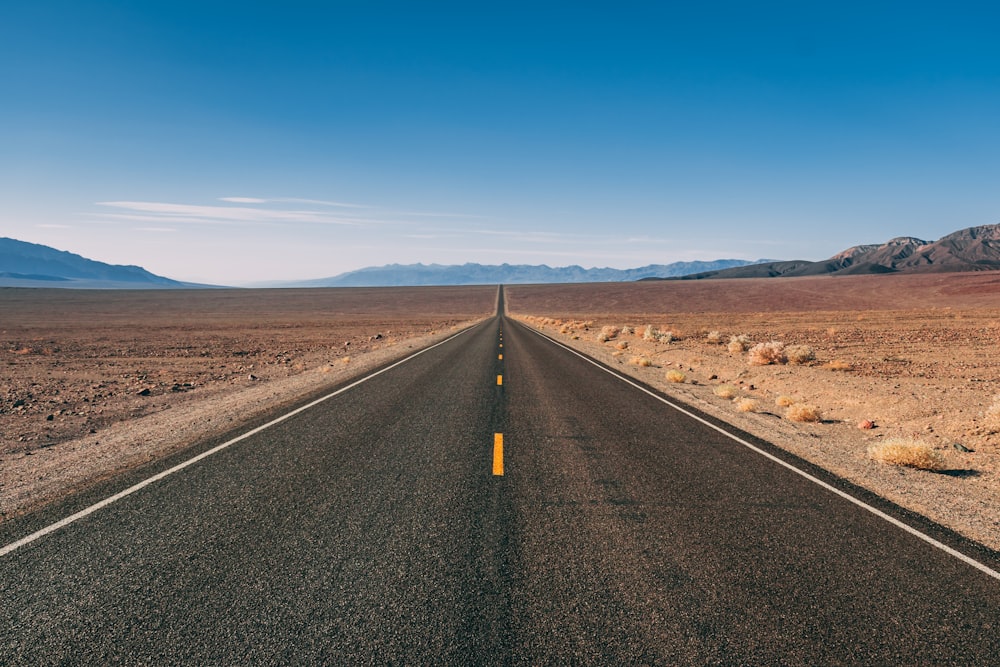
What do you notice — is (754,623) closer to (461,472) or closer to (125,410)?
(461,472)

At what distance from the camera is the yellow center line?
6461mm

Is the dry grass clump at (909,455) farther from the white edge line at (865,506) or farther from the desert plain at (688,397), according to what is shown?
the white edge line at (865,506)

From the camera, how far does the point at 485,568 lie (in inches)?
159

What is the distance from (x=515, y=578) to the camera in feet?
12.8

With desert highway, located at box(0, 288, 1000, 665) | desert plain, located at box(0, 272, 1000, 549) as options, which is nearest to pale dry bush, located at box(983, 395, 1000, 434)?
desert plain, located at box(0, 272, 1000, 549)

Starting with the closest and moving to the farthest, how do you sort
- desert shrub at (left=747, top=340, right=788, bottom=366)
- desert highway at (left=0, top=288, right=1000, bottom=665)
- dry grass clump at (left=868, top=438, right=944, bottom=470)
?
desert highway at (left=0, top=288, right=1000, bottom=665), dry grass clump at (left=868, top=438, right=944, bottom=470), desert shrub at (left=747, top=340, right=788, bottom=366)

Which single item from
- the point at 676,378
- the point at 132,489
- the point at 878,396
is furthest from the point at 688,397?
the point at 132,489

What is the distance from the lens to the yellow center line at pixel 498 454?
6461 mm

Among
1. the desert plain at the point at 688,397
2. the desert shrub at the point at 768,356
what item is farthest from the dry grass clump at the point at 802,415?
the desert shrub at the point at 768,356

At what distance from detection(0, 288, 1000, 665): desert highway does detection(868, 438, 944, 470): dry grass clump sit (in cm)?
212

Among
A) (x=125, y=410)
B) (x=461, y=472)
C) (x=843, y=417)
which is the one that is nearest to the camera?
(x=461, y=472)

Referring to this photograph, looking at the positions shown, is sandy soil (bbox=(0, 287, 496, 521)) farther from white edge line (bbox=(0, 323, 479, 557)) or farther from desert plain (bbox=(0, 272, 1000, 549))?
white edge line (bbox=(0, 323, 479, 557))

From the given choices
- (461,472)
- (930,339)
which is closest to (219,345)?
(461,472)

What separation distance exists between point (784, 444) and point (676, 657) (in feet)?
21.2
